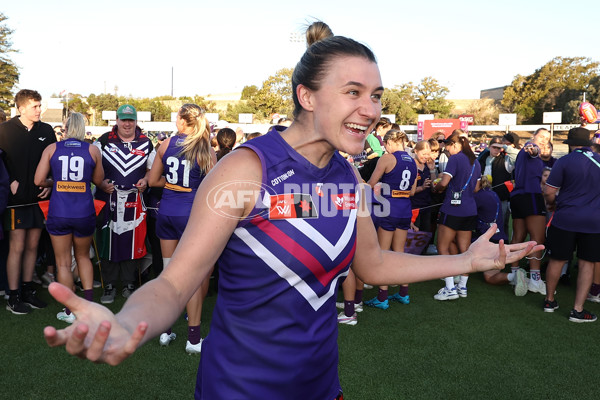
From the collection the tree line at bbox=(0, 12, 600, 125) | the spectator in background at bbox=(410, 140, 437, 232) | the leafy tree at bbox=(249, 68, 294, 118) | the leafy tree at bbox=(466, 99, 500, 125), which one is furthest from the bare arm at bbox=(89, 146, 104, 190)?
the leafy tree at bbox=(466, 99, 500, 125)

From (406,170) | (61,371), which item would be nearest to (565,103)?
(406,170)

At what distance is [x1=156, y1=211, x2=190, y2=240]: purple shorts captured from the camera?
4516mm

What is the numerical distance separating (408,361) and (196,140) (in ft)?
9.65

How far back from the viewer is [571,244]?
5.57 meters

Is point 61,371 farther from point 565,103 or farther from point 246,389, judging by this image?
point 565,103

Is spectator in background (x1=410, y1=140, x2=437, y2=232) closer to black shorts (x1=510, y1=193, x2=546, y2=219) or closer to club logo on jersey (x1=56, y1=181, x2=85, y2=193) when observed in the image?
black shorts (x1=510, y1=193, x2=546, y2=219)

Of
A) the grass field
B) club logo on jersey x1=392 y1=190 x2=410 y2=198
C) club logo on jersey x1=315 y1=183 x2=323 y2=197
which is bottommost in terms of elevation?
the grass field

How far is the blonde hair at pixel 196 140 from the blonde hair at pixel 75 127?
1218 mm

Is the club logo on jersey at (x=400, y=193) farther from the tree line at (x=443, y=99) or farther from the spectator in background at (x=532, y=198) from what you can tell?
the tree line at (x=443, y=99)

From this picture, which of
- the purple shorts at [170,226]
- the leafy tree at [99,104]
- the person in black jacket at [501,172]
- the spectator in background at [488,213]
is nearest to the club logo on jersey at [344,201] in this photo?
the purple shorts at [170,226]

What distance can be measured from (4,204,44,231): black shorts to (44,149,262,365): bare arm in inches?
191

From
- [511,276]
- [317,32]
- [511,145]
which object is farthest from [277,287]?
[511,145]

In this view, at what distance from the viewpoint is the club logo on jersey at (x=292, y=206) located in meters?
1.49

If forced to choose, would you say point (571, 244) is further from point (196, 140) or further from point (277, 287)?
point (277, 287)
